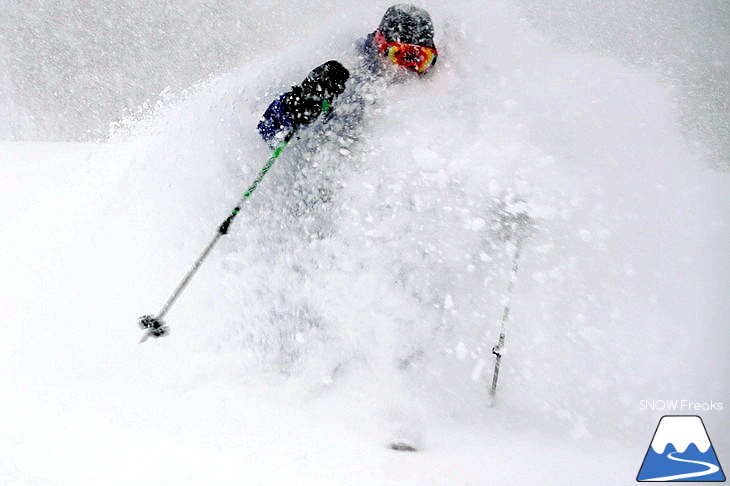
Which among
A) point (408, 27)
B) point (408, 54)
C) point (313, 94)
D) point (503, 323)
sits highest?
point (408, 27)

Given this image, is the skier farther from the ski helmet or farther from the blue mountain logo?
the blue mountain logo

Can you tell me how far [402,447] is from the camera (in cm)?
238

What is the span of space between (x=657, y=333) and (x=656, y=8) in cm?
246

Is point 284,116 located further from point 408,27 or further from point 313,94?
point 408,27

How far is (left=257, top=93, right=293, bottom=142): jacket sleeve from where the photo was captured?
289cm

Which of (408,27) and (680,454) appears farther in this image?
(408,27)

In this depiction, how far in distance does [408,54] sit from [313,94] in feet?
2.39

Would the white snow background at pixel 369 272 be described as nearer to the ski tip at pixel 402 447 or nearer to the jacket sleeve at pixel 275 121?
the ski tip at pixel 402 447

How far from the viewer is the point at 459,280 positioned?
294cm

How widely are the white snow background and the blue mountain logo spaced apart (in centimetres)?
9

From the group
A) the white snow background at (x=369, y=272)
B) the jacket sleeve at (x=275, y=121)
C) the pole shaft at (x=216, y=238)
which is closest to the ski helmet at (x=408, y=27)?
the white snow background at (x=369, y=272)

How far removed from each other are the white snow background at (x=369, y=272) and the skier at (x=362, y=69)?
0.60 feet

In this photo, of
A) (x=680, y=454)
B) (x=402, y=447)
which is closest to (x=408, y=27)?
(x=402, y=447)

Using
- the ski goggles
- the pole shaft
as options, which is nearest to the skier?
the ski goggles
